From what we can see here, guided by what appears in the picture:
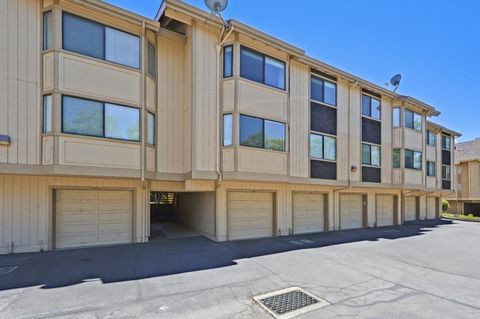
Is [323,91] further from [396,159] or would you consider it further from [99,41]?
[99,41]

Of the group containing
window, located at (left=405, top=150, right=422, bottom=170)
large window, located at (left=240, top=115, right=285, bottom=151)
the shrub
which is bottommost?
the shrub

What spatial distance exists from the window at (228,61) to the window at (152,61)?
9.17 ft

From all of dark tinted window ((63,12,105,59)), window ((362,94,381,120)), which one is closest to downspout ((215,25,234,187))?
dark tinted window ((63,12,105,59))

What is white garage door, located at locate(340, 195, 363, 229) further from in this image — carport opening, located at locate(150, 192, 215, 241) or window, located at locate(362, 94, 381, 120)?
carport opening, located at locate(150, 192, 215, 241)

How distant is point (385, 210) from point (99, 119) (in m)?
17.7

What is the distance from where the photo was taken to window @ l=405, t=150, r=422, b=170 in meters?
18.1

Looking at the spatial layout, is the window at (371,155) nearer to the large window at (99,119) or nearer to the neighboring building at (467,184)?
the large window at (99,119)

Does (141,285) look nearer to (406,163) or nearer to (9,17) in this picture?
(9,17)

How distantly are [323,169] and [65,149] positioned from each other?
11153 millimetres

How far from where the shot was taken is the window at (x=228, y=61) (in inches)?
426

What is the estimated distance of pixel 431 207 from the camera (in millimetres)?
23312

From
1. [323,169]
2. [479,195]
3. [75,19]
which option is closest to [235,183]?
[323,169]

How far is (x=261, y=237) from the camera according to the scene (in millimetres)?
12078

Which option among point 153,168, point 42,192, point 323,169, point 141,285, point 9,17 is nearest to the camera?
point 141,285
